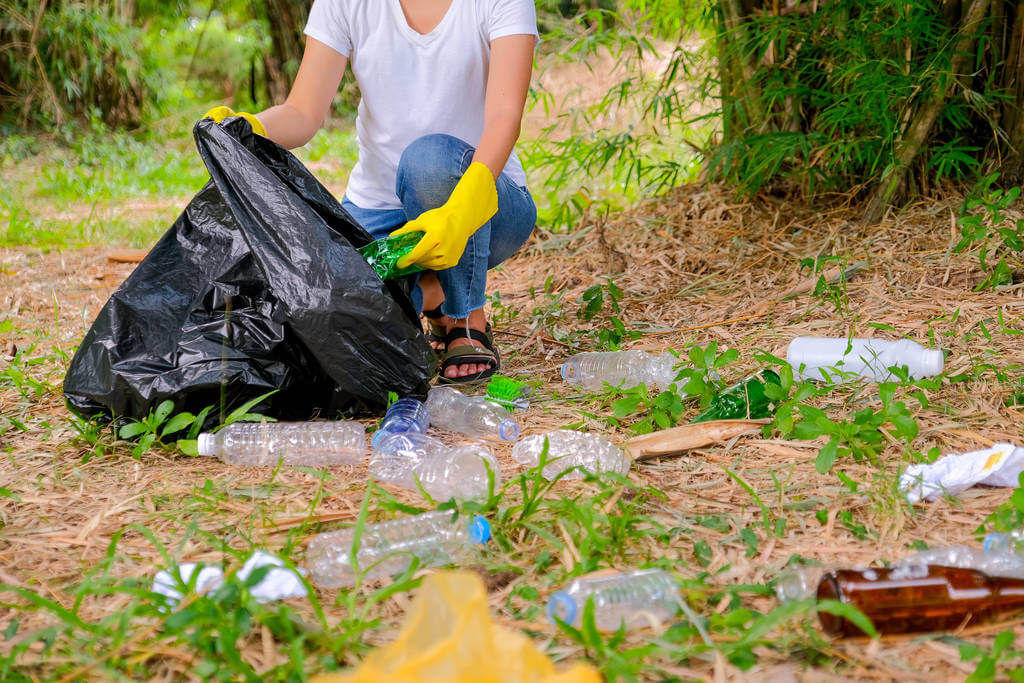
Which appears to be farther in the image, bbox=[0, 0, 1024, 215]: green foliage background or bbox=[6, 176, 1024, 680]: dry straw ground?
bbox=[0, 0, 1024, 215]: green foliage background

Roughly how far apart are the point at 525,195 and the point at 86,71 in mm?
5794

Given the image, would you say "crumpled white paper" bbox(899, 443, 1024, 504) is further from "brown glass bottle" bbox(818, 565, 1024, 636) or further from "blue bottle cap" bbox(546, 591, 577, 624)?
"blue bottle cap" bbox(546, 591, 577, 624)

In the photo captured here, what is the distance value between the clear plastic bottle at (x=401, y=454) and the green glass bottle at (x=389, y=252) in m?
0.41

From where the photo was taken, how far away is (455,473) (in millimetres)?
1670

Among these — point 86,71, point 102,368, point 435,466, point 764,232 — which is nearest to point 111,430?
point 102,368

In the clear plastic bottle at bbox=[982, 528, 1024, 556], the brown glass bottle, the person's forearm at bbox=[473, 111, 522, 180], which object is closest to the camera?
the brown glass bottle

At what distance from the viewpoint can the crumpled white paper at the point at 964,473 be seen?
1.52 meters

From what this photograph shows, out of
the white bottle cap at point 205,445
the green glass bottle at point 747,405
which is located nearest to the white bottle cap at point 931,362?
the green glass bottle at point 747,405

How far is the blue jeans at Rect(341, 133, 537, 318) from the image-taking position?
7.43 feet

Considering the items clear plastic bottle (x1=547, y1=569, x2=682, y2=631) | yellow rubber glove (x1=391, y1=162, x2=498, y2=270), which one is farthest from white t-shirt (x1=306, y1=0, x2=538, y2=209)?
clear plastic bottle (x1=547, y1=569, x2=682, y2=631)

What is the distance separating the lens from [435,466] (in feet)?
5.51

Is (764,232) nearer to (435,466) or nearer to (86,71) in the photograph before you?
(435,466)

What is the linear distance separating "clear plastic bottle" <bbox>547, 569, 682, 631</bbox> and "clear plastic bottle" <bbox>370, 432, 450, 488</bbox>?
0.53m

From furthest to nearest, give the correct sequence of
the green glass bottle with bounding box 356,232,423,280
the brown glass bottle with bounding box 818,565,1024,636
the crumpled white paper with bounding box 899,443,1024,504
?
1. the green glass bottle with bounding box 356,232,423,280
2. the crumpled white paper with bounding box 899,443,1024,504
3. the brown glass bottle with bounding box 818,565,1024,636
